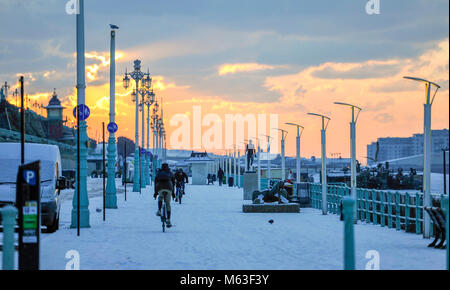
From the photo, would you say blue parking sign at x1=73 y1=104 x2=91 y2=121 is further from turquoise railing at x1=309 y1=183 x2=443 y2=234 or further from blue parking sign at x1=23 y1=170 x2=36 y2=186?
blue parking sign at x1=23 y1=170 x2=36 y2=186

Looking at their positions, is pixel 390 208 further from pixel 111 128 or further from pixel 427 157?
pixel 111 128

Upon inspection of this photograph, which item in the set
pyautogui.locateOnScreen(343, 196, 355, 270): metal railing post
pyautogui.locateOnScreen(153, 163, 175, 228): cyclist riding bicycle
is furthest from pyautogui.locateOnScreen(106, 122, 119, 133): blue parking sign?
pyautogui.locateOnScreen(343, 196, 355, 270): metal railing post

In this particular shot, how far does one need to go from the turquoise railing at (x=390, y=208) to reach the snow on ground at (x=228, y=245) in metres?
0.47

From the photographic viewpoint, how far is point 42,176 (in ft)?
70.4

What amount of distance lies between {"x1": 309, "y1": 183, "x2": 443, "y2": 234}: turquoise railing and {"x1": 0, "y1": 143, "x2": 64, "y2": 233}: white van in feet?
28.4

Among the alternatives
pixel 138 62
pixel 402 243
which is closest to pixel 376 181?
pixel 138 62

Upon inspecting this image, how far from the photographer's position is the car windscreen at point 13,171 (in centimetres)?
2109

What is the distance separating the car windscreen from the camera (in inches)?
830

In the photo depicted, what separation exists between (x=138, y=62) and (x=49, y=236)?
122 feet

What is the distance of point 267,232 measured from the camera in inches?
853

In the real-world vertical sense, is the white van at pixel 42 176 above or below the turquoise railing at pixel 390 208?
above

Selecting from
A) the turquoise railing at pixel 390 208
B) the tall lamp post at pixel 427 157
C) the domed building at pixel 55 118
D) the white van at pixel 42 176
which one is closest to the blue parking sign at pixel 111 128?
the turquoise railing at pixel 390 208

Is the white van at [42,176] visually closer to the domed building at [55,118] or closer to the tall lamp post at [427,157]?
the tall lamp post at [427,157]
